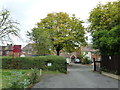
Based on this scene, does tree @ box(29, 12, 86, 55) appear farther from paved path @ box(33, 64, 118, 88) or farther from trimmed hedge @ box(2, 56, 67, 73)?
paved path @ box(33, 64, 118, 88)

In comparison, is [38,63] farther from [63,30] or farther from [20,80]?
[63,30]

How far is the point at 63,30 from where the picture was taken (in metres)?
33.2

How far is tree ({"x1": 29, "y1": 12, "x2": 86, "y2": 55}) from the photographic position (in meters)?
32.9

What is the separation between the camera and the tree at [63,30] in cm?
3287

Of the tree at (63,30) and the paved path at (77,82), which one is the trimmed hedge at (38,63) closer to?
the paved path at (77,82)

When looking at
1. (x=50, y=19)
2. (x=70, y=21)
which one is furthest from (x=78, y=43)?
(x=50, y=19)

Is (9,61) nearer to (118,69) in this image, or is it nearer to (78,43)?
(118,69)

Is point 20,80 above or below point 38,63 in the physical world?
below

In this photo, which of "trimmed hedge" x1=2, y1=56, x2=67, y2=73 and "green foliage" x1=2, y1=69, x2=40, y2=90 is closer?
"green foliage" x1=2, y1=69, x2=40, y2=90

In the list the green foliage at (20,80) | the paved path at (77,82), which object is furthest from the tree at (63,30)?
the green foliage at (20,80)

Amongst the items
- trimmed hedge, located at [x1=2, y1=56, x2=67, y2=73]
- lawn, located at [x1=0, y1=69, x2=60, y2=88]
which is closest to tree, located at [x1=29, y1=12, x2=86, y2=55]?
trimmed hedge, located at [x1=2, y1=56, x2=67, y2=73]

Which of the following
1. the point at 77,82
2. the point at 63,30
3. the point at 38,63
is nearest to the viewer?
the point at 77,82

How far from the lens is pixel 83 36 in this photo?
34.8 m

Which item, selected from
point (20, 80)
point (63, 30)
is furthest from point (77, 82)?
point (63, 30)
